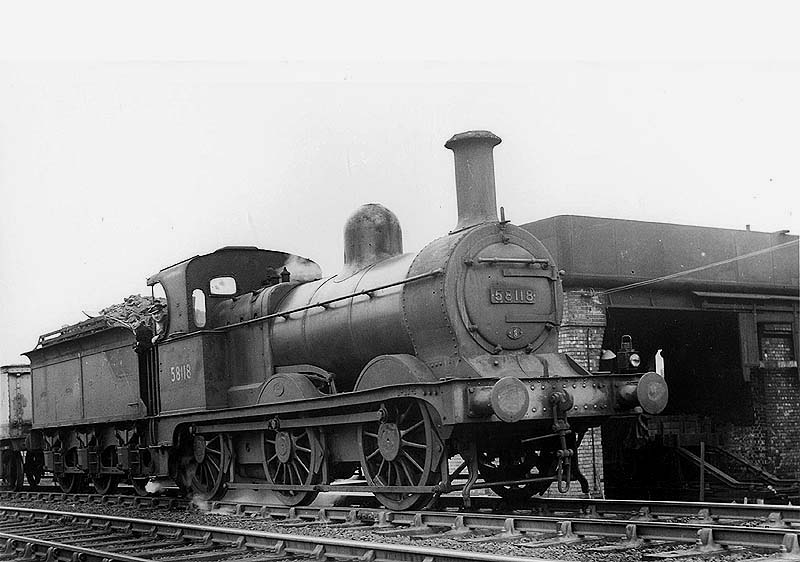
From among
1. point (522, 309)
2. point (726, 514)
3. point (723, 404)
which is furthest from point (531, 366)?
point (723, 404)

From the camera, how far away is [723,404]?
55.6 ft

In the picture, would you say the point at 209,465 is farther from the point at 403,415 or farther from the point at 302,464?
the point at 403,415

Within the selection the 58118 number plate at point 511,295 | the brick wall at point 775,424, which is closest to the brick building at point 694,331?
the brick wall at point 775,424

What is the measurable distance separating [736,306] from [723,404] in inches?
95.3

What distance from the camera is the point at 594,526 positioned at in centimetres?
761

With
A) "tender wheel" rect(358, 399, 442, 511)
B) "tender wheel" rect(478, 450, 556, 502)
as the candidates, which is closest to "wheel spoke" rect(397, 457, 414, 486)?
"tender wheel" rect(358, 399, 442, 511)

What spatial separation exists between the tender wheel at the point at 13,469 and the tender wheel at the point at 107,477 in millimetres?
4184

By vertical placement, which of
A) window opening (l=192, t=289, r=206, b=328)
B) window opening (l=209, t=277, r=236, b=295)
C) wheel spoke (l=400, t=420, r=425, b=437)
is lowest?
wheel spoke (l=400, t=420, r=425, b=437)

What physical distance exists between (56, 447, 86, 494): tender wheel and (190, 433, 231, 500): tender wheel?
13.2ft

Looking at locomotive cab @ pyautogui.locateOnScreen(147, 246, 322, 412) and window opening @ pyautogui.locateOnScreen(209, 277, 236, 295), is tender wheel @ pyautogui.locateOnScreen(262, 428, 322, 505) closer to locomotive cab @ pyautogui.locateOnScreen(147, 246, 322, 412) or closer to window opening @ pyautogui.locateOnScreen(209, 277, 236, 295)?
locomotive cab @ pyautogui.locateOnScreen(147, 246, 322, 412)

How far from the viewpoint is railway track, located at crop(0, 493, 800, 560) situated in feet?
21.8

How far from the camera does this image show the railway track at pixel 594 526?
6641 mm

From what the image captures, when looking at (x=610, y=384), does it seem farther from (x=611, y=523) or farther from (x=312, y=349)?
(x=312, y=349)

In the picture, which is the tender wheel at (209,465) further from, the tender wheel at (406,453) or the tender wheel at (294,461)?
the tender wheel at (406,453)
